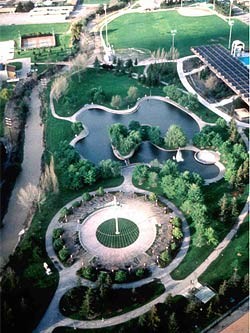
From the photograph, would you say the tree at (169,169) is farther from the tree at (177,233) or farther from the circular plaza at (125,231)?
the tree at (177,233)

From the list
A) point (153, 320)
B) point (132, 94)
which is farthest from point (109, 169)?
point (153, 320)

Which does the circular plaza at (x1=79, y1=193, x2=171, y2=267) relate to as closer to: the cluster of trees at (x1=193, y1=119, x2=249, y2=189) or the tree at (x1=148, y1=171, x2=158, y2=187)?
the tree at (x1=148, y1=171, x2=158, y2=187)

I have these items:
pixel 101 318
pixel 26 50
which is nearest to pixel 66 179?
pixel 101 318

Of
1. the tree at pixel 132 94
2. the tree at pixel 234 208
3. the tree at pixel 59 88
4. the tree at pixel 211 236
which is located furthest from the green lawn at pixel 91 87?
the tree at pixel 211 236

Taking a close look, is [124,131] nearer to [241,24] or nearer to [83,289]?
[83,289]

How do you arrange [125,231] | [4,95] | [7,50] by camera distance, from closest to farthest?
1. [125,231]
2. [4,95]
3. [7,50]

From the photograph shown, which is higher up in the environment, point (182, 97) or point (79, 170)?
point (182, 97)

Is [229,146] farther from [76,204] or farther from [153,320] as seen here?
[153,320]
